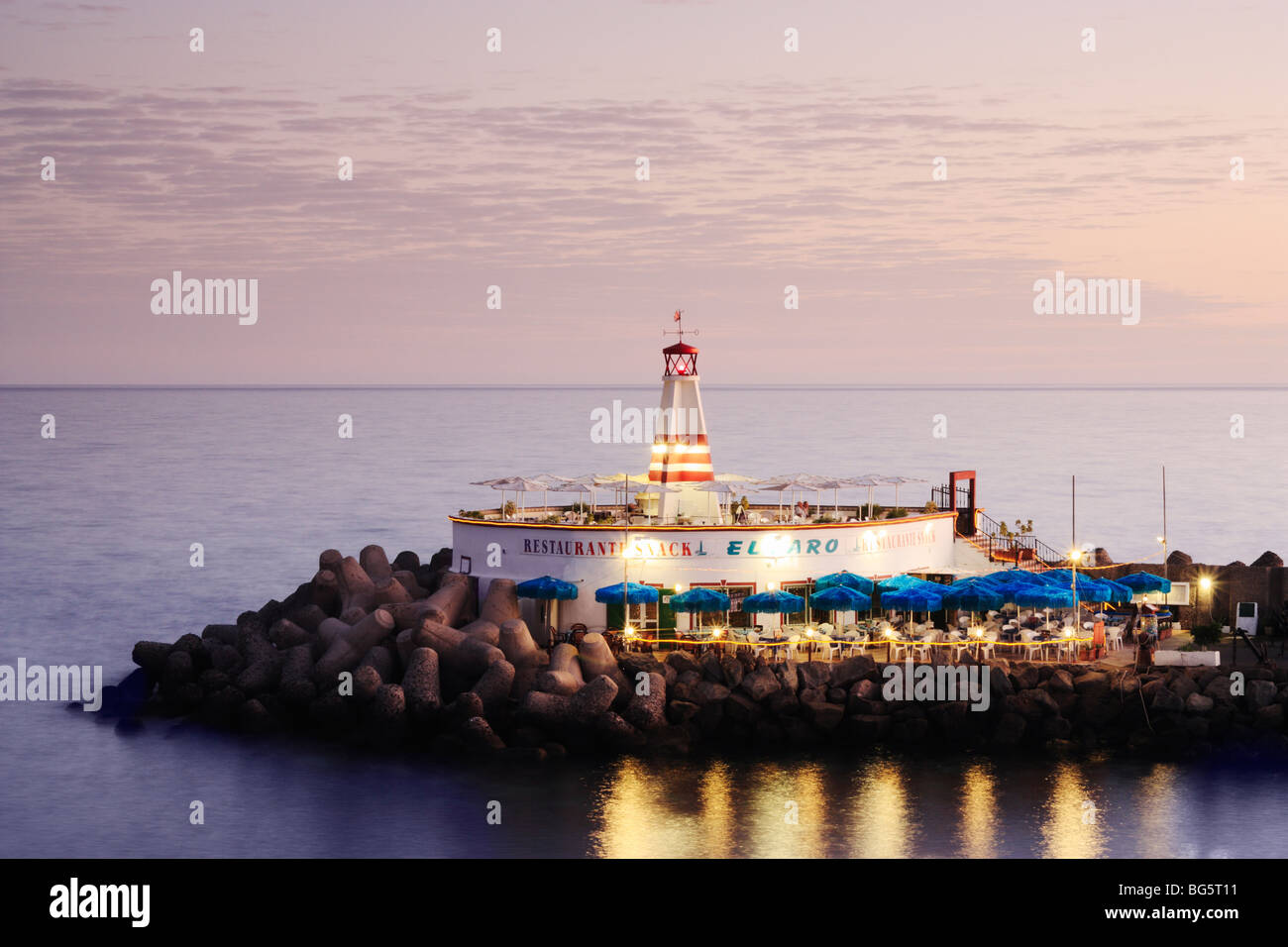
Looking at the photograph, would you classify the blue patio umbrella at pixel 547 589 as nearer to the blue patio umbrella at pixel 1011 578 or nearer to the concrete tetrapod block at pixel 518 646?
the concrete tetrapod block at pixel 518 646

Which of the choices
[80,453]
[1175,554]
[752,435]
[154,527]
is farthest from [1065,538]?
[80,453]

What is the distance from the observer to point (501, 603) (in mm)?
40844

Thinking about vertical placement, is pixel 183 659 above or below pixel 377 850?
above

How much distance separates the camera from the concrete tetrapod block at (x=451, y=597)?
135ft

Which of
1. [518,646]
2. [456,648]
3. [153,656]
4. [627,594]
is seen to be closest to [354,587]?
[153,656]

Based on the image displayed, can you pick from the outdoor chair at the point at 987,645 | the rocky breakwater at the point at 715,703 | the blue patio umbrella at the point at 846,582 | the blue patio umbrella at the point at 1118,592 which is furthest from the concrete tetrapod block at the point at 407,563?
the blue patio umbrella at the point at 1118,592

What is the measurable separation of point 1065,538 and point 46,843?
6330 cm

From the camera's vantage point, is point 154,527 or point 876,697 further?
point 154,527

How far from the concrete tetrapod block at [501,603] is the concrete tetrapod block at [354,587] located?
128 inches

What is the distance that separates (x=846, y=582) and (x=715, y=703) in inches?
214

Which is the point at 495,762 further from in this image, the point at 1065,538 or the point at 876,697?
the point at 1065,538

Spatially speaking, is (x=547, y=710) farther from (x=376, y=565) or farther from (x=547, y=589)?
(x=376, y=565)

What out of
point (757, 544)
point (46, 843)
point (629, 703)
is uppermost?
point (757, 544)

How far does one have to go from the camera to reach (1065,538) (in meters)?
89.2
